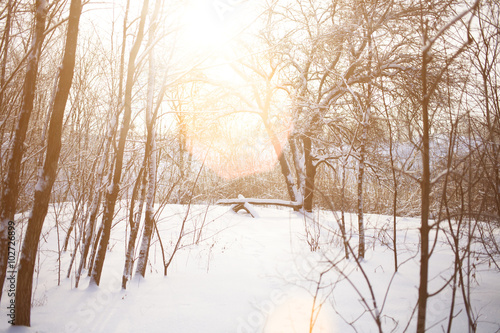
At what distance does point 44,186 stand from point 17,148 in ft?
1.02

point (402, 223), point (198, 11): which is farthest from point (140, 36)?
point (402, 223)

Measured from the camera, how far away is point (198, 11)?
Answer: 2678 mm

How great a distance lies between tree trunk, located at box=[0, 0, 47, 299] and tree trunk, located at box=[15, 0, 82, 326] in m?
0.11

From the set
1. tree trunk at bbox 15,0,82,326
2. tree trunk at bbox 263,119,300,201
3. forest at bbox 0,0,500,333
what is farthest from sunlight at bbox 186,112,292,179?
tree trunk at bbox 15,0,82,326

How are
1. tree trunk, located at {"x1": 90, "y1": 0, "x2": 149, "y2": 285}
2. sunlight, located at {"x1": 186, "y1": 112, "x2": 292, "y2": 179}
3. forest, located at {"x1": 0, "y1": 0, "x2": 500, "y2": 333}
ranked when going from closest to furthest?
forest, located at {"x1": 0, "y1": 0, "x2": 500, "y2": 333}
tree trunk, located at {"x1": 90, "y1": 0, "x2": 149, "y2": 285}
sunlight, located at {"x1": 186, "y1": 112, "x2": 292, "y2": 179}

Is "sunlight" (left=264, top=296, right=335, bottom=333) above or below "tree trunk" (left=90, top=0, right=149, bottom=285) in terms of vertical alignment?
below

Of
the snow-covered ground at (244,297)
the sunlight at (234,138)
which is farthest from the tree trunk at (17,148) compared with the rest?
the sunlight at (234,138)

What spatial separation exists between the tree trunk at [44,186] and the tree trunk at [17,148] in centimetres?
11

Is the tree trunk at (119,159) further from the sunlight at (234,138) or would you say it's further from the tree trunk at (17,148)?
the sunlight at (234,138)

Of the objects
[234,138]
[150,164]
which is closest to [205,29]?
[150,164]

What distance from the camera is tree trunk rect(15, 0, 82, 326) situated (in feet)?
6.12

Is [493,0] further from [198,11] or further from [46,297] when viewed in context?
[46,297]

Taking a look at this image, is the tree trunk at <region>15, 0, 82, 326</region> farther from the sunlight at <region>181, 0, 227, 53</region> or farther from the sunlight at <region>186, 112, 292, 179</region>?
the sunlight at <region>186, 112, 292, 179</region>

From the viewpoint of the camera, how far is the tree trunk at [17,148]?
180 centimetres
